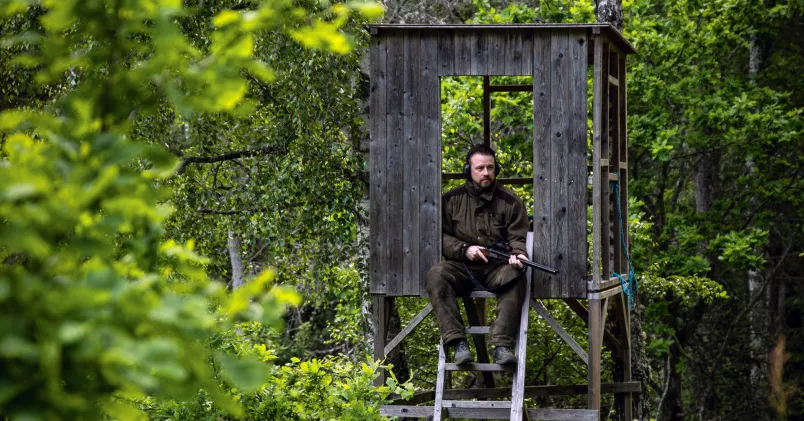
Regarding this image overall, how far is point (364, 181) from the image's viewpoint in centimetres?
1026

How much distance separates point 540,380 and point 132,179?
11917mm

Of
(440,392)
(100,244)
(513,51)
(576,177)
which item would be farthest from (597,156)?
(100,244)

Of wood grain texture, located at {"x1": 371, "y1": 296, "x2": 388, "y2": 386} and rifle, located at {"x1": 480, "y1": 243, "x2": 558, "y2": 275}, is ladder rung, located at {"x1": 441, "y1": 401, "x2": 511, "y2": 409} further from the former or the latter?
wood grain texture, located at {"x1": 371, "y1": 296, "x2": 388, "y2": 386}

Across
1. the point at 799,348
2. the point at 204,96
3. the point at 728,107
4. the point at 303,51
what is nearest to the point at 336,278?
the point at 303,51

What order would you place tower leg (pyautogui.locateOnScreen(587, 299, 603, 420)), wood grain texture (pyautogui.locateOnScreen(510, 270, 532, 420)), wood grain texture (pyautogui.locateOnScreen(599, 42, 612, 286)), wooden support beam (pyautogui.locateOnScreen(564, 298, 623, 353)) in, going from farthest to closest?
wooden support beam (pyautogui.locateOnScreen(564, 298, 623, 353)), wood grain texture (pyautogui.locateOnScreen(599, 42, 612, 286)), tower leg (pyautogui.locateOnScreen(587, 299, 603, 420)), wood grain texture (pyautogui.locateOnScreen(510, 270, 532, 420))

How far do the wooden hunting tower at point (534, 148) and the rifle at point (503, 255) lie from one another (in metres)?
0.27

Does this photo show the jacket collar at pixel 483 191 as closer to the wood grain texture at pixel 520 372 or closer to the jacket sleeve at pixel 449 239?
the jacket sleeve at pixel 449 239

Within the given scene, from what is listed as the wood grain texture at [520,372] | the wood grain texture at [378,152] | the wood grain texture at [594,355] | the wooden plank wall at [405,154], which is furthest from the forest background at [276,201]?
the wood grain texture at [594,355]

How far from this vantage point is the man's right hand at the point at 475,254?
7.95 meters

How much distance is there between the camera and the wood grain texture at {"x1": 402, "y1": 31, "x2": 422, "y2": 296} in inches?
330

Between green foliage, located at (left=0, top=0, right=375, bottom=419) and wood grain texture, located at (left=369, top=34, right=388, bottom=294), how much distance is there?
6.18 meters

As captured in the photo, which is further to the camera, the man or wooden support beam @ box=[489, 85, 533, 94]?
wooden support beam @ box=[489, 85, 533, 94]

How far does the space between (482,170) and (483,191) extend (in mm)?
169

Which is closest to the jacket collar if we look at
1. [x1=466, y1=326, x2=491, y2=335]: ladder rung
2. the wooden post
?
[x1=466, y1=326, x2=491, y2=335]: ladder rung
